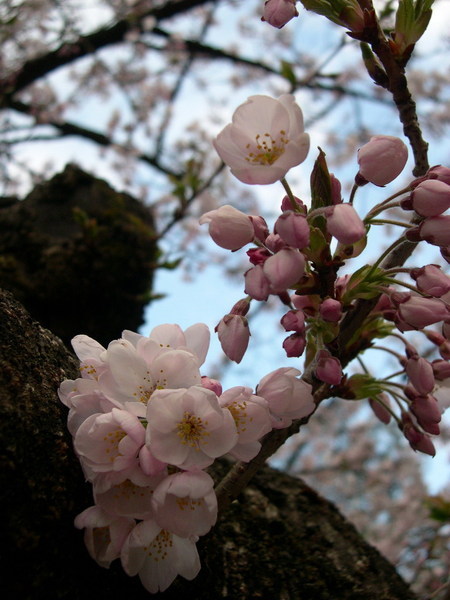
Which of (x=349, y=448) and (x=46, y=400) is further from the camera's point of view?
(x=349, y=448)

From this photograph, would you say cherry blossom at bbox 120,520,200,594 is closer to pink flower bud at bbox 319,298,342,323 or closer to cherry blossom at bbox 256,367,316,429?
cherry blossom at bbox 256,367,316,429

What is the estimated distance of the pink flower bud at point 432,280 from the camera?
88 cm

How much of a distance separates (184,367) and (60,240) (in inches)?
54.4

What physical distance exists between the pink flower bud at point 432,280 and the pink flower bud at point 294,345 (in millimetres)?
205

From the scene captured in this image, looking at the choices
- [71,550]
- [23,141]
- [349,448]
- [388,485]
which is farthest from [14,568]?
[388,485]

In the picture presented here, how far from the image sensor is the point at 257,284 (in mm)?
842

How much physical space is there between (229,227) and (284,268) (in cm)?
13

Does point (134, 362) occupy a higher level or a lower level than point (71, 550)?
higher

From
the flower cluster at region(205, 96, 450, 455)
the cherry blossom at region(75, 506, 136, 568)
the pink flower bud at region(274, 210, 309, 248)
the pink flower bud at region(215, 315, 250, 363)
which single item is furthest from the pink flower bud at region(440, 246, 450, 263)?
the cherry blossom at region(75, 506, 136, 568)

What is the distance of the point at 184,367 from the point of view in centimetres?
86

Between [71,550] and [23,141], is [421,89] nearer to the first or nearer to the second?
[23,141]

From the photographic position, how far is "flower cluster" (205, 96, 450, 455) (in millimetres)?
839

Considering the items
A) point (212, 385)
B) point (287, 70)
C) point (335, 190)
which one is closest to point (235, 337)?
point (212, 385)

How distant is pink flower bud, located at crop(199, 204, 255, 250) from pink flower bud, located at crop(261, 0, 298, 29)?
1.36ft
